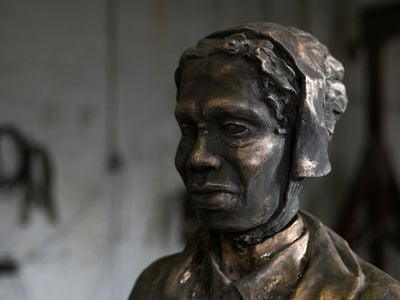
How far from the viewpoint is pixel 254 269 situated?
115 cm

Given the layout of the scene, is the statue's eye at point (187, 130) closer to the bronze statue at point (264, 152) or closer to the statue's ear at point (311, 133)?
the bronze statue at point (264, 152)

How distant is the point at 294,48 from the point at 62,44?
252 centimetres

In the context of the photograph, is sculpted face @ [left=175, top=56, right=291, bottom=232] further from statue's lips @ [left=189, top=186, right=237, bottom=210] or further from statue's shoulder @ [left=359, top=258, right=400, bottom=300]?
statue's shoulder @ [left=359, top=258, right=400, bottom=300]

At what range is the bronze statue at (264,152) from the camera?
3.53 feet

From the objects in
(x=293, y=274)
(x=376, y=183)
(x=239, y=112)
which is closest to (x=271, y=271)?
(x=293, y=274)

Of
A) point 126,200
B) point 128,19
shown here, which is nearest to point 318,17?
point 128,19

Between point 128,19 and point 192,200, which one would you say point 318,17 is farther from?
point 192,200

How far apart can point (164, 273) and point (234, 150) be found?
1.07 feet

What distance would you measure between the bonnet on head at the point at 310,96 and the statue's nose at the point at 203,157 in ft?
0.42

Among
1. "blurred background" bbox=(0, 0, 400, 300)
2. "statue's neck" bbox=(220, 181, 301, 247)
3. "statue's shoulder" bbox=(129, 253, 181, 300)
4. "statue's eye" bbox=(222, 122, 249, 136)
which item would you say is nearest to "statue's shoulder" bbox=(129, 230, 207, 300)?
"statue's shoulder" bbox=(129, 253, 181, 300)

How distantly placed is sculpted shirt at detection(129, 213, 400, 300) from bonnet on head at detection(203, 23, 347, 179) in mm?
128

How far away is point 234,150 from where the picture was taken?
3.54 ft

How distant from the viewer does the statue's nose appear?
108cm

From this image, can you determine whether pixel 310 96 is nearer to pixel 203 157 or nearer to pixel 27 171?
pixel 203 157
